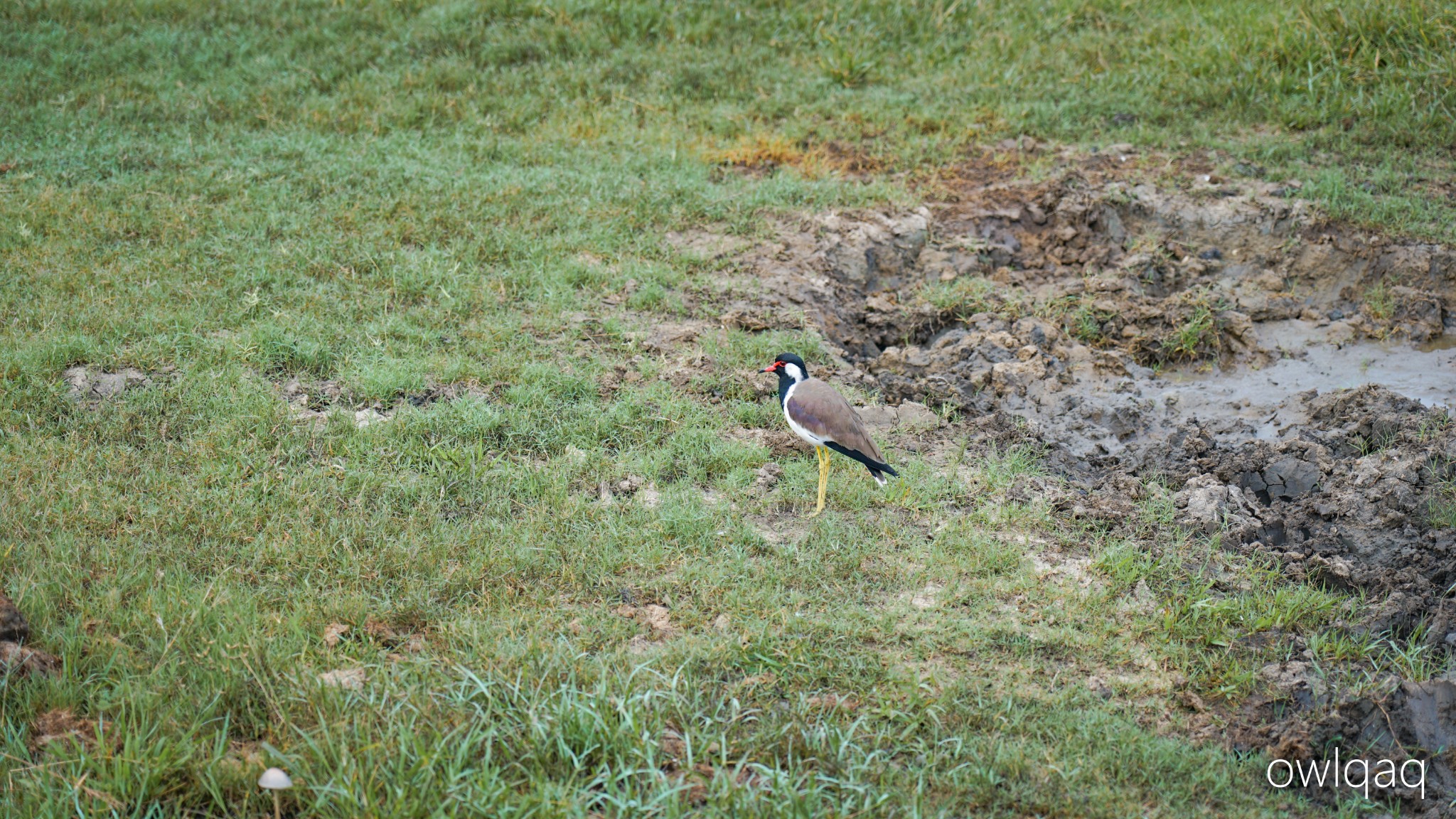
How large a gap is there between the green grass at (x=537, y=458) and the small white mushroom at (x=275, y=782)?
5cm

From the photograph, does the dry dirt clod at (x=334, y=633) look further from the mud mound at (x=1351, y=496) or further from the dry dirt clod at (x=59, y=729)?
the mud mound at (x=1351, y=496)

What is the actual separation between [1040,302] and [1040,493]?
240cm

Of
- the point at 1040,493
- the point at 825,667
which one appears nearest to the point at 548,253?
the point at 1040,493

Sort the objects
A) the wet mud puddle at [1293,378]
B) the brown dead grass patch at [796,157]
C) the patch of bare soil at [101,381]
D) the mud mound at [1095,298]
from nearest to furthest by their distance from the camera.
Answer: the patch of bare soil at [101,381] < the wet mud puddle at [1293,378] < the mud mound at [1095,298] < the brown dead grass patch at [796,157]

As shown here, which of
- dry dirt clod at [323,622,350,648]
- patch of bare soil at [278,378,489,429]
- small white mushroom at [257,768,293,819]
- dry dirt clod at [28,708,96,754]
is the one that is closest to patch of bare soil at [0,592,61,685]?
dry dirt clod at [28,708,96,754]

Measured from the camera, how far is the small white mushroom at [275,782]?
3363 mm

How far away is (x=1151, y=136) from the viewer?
953 centimetres

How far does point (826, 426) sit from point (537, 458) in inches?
63.4

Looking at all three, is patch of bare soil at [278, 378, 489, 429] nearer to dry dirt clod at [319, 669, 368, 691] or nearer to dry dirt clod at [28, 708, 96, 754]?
dry dirt clod at [319, 669, 368, 691]

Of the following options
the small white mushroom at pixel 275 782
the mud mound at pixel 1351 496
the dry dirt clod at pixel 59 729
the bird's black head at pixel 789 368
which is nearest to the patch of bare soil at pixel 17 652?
the dry dirt clod at pixel 59 729

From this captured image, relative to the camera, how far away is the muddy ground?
494cm

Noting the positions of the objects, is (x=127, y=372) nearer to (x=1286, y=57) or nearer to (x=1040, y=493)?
(x=1040, y=493)

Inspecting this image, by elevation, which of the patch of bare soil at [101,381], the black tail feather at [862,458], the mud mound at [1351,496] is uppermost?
the patch of bare soil at [101,381]

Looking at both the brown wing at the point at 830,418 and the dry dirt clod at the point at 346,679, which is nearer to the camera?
the dry dirt clod at the point at 346,679
